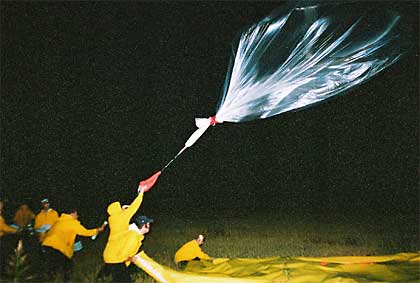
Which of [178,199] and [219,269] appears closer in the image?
[219,269]

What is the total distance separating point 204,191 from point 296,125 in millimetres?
3715

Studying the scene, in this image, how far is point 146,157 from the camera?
13.5 m

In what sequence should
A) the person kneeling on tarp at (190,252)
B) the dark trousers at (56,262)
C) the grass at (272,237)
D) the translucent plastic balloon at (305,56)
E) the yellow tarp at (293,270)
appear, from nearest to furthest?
the translucent plastic balloon at (305,56) → the yellow tarp at (293,270) → the dark trousers at (56,262) → the person kneeling on tarp at (190,252) → the grass at (272,237)

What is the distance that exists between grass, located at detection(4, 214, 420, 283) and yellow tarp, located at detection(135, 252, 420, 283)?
0.53 m

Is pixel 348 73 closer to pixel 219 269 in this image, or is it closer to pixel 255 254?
pixel 219 269

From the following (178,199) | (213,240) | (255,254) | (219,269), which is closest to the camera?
(219,269)

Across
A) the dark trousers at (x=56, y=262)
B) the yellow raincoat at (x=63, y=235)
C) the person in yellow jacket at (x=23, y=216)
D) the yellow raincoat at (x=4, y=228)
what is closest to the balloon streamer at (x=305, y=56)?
the yellow raincoat at (x=63, y=235)

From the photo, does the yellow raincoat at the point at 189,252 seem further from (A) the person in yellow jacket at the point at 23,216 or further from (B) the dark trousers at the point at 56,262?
(A) the person in yellow jacket at the point at 23,216

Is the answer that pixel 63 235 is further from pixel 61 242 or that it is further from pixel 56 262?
pixel 56 262

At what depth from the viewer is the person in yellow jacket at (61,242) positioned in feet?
18.2

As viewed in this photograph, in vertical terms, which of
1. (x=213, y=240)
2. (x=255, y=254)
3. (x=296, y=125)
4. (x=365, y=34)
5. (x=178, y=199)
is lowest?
(x=255, y=254)

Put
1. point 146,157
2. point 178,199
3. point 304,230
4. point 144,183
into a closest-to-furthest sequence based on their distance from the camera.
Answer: point 144,183, point 304,230, point 146,157, point 178,199

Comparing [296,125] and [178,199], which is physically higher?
[296,125]

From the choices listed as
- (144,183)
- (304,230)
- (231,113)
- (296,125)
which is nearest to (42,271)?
(144,183)
